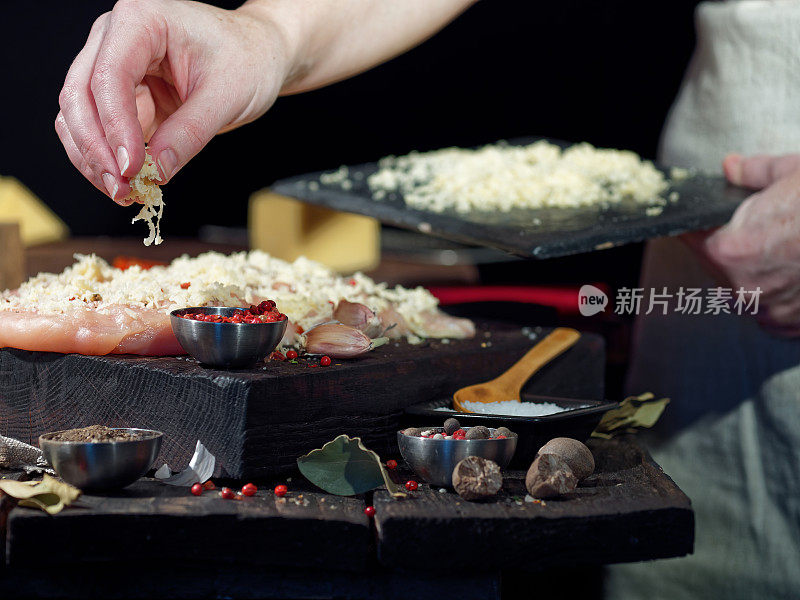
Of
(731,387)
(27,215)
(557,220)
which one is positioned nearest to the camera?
(557,220)

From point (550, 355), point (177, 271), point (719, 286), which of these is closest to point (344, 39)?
point (177, 271)

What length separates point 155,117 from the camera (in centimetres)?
142

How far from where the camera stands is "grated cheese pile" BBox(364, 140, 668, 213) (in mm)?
1872

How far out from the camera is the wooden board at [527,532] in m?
1.03

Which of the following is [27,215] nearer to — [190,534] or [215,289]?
[215,289]

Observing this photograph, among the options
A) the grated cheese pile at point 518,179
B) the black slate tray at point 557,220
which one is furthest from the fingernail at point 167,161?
the grated cheese pile at point 518,179

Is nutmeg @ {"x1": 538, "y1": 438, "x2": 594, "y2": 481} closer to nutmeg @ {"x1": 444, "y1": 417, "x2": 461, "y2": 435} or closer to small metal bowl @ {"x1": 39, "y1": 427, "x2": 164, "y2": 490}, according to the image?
nutmeg @ {"x1": 444, "y1": 417, "x2": 461, "y2": 435}

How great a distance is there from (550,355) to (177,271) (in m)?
0.64

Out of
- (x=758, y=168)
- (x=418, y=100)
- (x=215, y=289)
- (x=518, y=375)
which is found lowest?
(x=518, y=375)

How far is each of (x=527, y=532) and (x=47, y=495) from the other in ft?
1.77

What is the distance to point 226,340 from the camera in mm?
1182

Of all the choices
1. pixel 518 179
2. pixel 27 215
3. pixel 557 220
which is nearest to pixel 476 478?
pixel 557 220

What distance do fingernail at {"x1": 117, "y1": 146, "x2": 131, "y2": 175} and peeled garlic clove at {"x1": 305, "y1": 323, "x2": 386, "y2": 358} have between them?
0.36 meters

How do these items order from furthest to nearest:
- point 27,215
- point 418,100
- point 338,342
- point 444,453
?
point 418,100 → point 27,215 → point 338,342 → point 444,453
